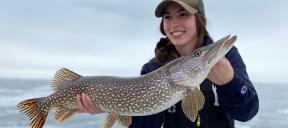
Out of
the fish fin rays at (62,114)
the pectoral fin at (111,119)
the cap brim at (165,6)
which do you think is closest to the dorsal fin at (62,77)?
the fish fin rays at (62,114)

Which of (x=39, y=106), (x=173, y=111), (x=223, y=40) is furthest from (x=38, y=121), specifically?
(x=223, y=40)

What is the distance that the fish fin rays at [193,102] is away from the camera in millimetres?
3221

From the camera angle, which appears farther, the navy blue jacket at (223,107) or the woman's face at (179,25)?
the woman's face at (179,25)

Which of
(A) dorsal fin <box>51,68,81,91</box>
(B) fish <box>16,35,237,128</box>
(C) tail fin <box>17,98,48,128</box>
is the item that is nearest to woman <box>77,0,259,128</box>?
(B) fish <box>16,35,237,128</box>

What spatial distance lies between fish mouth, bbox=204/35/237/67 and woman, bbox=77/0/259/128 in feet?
0.20

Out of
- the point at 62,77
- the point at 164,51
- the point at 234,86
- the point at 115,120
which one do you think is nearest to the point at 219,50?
the point at 234,86

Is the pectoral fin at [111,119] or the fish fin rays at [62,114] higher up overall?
the fish fin rays at [62,114]

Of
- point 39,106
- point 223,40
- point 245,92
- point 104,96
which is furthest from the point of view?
point 39,106

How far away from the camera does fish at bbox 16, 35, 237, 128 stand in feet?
10.5

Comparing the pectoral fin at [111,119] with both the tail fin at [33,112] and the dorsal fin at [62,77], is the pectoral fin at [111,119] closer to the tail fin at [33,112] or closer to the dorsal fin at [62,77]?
the dorsal fin at [62,77]

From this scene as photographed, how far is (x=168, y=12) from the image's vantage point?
365 centimetres

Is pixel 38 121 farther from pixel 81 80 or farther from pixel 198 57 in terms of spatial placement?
pixel 198 57

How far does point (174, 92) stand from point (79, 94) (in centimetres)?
92

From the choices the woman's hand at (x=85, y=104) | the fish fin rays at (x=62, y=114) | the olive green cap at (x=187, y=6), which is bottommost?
the fish fin rays at (x=62, y=114)
